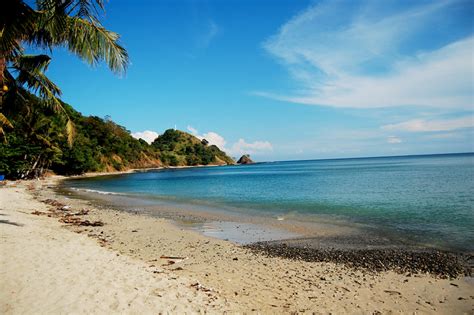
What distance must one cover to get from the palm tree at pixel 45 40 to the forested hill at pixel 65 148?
1.28m

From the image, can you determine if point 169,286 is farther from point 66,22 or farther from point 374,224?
point 374,224

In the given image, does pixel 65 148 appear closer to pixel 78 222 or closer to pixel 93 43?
pixel 78 222

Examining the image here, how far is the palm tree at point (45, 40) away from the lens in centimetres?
649

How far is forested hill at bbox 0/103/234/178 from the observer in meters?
39.7

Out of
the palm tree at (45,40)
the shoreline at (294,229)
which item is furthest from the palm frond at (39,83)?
the shoreline at (294,229)

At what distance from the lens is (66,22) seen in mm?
7711

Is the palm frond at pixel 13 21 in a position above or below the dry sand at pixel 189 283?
above

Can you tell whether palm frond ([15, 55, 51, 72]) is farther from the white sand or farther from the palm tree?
the white sand

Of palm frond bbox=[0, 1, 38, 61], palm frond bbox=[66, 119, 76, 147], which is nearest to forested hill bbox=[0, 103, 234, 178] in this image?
palm frond bbox=[66, 119, 76, 147]

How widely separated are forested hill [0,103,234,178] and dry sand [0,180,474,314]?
571cm

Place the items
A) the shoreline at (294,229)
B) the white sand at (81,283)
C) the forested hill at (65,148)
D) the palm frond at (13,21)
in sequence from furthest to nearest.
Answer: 1. the forested hill at (65,148)
2. the shoreline at (294,229)
3. the palm frond at (13,21)
4. the white sand at (81,283)

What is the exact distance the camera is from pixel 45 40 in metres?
8.69

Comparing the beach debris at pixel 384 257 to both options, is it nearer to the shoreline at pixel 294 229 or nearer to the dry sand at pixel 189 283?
the dry sand at pixel 189 283

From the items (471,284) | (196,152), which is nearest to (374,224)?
(471,284)
